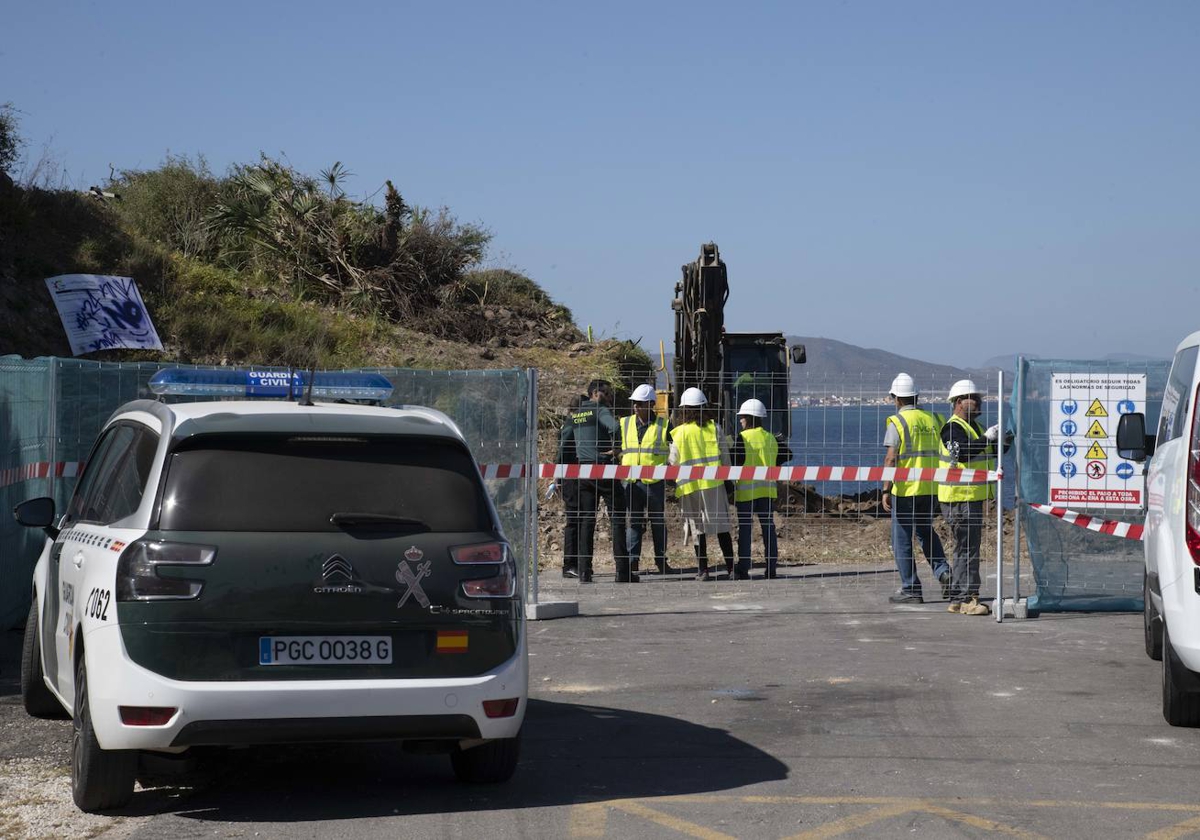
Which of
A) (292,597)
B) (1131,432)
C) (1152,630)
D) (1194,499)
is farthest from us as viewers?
(1152,630)

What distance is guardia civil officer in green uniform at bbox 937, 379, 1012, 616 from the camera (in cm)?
1388

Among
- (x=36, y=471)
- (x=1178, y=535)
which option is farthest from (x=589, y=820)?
(x=36, y=471)

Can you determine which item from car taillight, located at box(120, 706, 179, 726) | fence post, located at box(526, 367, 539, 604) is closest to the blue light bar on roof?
fence post, located at box(526, 367, 539, 604)

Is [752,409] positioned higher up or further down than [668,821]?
higher up

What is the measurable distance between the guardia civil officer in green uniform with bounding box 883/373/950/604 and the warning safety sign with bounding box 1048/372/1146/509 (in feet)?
5.19

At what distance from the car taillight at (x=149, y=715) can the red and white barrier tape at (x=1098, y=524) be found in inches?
358

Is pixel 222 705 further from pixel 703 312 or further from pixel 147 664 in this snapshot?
pixel 703 312

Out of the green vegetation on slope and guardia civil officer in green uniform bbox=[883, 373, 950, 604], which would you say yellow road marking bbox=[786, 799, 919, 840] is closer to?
guardia civil officer in green uniform bbox=[883, 373, 950, 604]

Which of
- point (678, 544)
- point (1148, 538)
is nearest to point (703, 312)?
point (678, 544)

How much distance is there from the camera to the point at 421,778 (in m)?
7.04

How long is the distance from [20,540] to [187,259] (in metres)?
21.1

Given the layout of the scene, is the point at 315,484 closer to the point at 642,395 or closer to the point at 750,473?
the point at 750,473

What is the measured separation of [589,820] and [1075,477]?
26.3 ft

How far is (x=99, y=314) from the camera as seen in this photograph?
86.9ft
